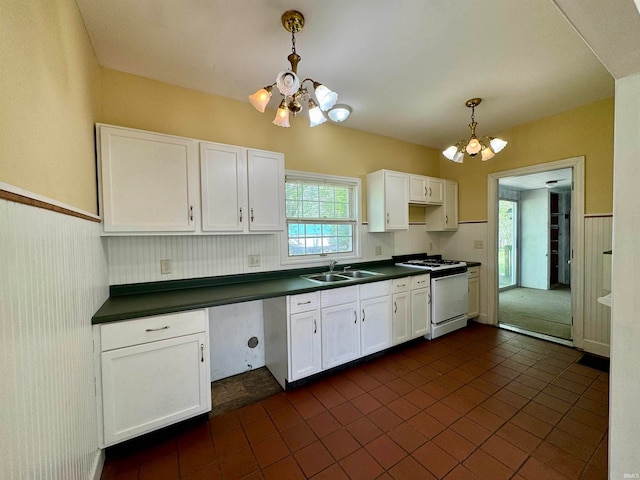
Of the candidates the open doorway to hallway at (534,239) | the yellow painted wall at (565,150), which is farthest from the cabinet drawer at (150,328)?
the open doorway to hallway at (534,239)

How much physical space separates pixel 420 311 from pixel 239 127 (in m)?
2.87

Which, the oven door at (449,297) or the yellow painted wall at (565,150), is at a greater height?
the yellow painted wall at (565,150)

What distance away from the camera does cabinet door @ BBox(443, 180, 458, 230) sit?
3.83 metres

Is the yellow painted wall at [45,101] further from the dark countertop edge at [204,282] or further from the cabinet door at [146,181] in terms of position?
the dark countertop edge at [204,282]

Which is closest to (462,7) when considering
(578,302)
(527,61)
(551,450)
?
(527,61)

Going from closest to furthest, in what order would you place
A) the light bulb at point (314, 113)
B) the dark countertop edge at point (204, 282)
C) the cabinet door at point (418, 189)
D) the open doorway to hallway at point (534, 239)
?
the light bulb at point (314, 113) → the dark countertop edge at point (204, 282) → the cabinet door at point (418, 189) → the open doorway to hallway at point (534, 239)

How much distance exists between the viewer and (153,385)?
5.28 feet

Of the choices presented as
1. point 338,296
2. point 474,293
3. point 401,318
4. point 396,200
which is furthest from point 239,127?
point 474,293

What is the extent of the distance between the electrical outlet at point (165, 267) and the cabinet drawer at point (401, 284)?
222 centimetres

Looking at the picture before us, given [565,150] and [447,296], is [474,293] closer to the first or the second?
[447,296]

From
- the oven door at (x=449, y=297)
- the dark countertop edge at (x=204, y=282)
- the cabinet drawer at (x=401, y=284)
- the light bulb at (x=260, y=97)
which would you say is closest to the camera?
the light bulb at (x=260, y=97)

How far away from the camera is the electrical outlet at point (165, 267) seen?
2.14 metres

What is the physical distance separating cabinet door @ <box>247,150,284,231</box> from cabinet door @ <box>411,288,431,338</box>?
181cm

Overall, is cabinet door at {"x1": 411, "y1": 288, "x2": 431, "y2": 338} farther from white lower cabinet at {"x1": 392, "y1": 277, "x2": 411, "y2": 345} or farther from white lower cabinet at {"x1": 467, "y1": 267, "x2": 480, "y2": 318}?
white lower cabinet at {"x1": 467, "y1": 267, "x2": 480, "y2": 318}
